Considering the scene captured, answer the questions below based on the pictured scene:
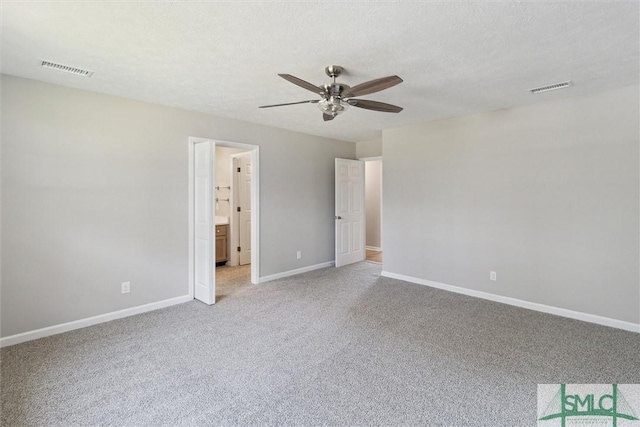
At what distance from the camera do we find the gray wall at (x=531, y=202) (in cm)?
321

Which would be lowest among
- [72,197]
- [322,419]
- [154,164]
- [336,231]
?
[322,419]

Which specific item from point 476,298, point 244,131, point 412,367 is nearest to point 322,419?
point 412,367

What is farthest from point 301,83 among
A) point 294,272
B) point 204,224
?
point 294,272

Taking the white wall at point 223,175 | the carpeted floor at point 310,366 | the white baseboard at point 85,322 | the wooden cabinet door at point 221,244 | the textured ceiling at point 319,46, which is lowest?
the carpeted floor at point 310,366

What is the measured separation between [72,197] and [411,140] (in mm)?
4382

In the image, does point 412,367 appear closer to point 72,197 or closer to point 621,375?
point 621,375

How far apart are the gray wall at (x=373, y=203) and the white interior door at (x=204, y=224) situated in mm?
4643

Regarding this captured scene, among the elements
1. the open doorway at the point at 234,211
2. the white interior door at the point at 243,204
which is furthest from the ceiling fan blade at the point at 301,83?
the white interior door at the point at 243,204

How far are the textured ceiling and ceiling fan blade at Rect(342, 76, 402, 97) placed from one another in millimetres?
264

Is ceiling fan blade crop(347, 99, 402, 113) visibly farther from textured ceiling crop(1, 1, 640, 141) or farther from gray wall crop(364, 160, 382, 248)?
gray wall crop(364, 160, 382, 248)

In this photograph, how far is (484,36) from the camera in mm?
2170

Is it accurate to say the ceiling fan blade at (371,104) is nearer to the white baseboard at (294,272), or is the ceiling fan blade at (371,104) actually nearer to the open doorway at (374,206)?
the white baseboard at (294,272)

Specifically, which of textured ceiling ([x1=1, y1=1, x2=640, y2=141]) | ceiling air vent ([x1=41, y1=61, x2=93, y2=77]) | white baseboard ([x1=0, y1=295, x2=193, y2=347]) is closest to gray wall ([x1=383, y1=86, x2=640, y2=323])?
textured ceiling ([x1=1, y1=1, x2=640, y2=141])

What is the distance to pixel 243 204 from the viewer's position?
6.12m
